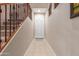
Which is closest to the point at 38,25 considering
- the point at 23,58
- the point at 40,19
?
the point at 40,19

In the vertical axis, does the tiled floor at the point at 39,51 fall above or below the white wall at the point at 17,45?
below

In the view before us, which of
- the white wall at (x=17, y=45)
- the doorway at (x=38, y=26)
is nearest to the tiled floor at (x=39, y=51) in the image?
the white wall at (x=17, y=45)

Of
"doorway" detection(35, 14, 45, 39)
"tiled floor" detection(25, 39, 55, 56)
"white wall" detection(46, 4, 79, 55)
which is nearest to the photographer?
"white wall" detection(46, 4, 79, 55)

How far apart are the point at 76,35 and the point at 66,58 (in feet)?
4.32

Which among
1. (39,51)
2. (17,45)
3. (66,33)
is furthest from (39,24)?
(66,33)

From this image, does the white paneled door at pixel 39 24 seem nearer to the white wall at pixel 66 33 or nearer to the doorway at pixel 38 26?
the doorway at pixel 38 26

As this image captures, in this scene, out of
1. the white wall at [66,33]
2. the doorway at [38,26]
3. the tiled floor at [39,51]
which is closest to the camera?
the white wall at [66,33]

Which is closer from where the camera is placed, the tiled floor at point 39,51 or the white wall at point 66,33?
the white wall at point 66,33

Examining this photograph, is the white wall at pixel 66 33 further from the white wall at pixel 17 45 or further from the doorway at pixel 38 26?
the doorway at pixel 38 26

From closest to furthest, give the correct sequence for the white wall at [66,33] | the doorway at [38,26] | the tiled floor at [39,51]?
the white wall at [66,33]
the tiled floor at [39,51]
the doorway at [38,26]

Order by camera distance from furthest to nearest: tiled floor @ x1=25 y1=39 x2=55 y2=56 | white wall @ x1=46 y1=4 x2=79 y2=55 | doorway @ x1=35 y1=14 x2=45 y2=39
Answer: doorway @ x1=35 y1=14 x2=45 y2=39, tiled floor @ x1=25 y1=39 x2=55 y2=56, white wall @ x1=46 y1=4 x2=79 y2=55

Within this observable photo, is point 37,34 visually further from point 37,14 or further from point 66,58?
point 66,58

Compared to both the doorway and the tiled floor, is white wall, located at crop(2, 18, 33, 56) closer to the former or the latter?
the tiled floor

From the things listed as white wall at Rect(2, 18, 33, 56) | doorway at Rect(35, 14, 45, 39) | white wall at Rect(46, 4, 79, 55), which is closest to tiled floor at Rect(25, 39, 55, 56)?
white wall at Rect(2, 18, 33, 56)
